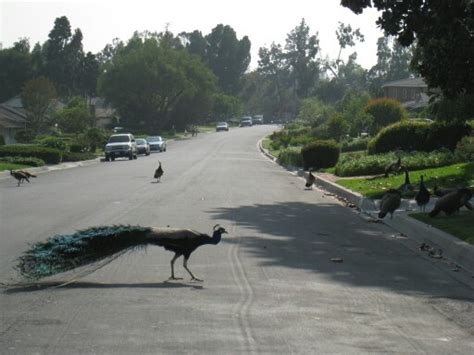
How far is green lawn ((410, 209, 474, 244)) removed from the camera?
16891mm

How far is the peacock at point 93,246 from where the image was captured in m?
10.9

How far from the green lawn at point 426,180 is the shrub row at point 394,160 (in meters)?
1.34

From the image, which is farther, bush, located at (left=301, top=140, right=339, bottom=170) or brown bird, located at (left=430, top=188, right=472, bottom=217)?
bush, located at (left=301, top=140, right=339, bottom=170)

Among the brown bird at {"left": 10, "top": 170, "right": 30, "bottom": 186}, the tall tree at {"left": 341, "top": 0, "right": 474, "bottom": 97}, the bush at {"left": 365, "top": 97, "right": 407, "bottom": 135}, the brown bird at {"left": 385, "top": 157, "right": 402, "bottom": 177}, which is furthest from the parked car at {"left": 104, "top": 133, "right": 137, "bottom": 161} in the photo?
the tall tree at {"left": 341, "top": 0, "right": 474, "bottom": 97}

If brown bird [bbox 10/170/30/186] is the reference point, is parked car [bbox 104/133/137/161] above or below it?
below

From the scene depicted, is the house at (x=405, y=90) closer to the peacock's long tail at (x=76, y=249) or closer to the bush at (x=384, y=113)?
the bush at (x=384, y=113)

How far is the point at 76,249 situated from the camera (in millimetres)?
11164

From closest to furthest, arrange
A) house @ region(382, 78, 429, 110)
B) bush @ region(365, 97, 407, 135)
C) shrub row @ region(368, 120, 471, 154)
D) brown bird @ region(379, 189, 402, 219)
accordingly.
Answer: brown bird @ region(379, 189, 402, 219) < shrub row @ region(368, 120, 471, 154) < bush @ region(365, 97, 407, 135) < house @ region(382, 78, 429, 110)

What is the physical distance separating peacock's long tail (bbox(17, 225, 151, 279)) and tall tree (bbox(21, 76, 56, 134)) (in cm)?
8442

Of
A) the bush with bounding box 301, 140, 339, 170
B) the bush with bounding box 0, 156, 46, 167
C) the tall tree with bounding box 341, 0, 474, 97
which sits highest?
the tall tree with bounding box 341, 0, 474, 97

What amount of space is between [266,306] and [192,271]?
2828 millimetres

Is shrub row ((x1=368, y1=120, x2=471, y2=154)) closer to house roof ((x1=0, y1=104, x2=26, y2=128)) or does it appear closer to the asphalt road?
the asphalt road

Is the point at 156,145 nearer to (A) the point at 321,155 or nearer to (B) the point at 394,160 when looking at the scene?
(A) the point at 321,155

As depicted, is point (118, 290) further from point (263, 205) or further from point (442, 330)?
point (263, 205)
